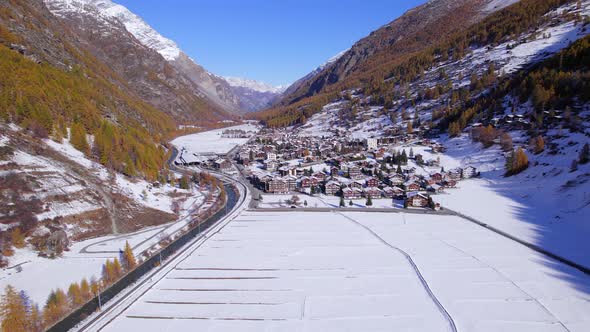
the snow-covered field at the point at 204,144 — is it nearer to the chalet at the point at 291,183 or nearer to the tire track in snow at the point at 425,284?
the chalet at the point at 291,183

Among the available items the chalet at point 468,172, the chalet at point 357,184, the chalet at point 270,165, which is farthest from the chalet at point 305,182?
the chalet at point 468,172

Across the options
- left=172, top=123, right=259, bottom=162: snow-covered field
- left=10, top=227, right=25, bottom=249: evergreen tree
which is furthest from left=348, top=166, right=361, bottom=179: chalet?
left=10, top=227, right=25, bottom=249: evergreen tree

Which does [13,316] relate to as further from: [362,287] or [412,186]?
[412,186]

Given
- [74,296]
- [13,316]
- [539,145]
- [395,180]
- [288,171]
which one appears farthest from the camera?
[288,171]

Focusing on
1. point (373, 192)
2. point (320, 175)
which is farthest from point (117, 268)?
point (320, 175)

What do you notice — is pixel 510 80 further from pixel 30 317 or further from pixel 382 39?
pixel 382 39

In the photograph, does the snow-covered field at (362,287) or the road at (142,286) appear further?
the road at (142,286)

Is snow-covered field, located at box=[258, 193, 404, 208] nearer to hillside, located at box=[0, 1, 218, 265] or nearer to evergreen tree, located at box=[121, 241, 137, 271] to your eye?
hillside, located at box=[0, 1, 218, 265]
